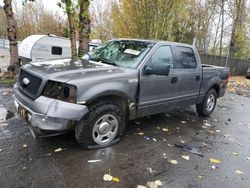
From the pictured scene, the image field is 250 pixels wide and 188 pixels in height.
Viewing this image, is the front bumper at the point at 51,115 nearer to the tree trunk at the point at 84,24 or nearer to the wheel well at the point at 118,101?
the wheel well at the point at 118,101

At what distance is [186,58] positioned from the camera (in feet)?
17.0

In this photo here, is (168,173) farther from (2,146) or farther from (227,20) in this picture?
(227,20)

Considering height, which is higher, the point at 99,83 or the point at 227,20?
the point at 227,20

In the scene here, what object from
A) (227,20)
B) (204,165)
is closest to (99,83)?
(204,165)

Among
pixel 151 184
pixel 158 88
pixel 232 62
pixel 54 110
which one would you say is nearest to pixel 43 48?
pixel 158 88

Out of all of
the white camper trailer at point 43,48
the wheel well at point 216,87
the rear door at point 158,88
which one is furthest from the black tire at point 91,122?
the white camper trailer at point 43,48

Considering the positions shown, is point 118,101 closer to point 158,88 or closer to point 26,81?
point 158,88

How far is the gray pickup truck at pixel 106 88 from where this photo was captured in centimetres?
322

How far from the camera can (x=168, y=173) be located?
10.7 ft

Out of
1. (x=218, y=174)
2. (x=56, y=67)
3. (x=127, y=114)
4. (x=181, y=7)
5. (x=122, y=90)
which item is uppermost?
(x=181, y=7)

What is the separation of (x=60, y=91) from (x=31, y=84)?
1.95 ft

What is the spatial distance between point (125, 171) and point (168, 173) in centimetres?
63

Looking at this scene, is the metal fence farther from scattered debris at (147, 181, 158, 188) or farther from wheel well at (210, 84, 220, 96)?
scattered debris at (147, 181, 158, 188)

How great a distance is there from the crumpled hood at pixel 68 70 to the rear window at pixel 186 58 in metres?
1.63
